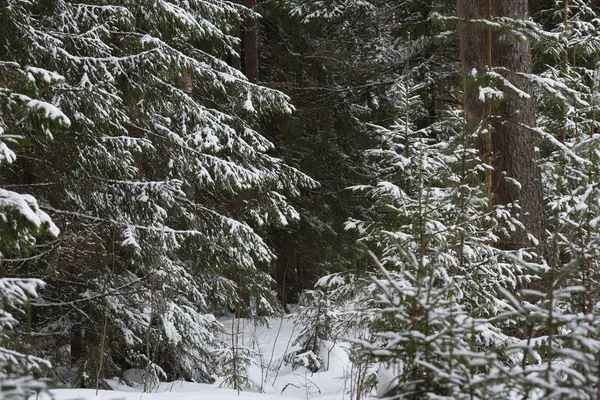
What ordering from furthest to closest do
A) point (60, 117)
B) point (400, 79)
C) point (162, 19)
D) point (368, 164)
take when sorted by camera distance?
point (368, 164) < point (400, 79) < point (162, 19) < point (60, 117)

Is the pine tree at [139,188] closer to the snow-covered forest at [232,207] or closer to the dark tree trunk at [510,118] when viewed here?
the snow-covered forest at [232,207]

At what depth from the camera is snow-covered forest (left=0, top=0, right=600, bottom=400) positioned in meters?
3.59

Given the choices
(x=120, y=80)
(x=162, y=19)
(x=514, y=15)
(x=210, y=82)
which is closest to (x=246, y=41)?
(x=210, y=82)

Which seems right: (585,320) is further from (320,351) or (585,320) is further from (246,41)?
(246,41)

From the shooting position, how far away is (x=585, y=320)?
1.83 m

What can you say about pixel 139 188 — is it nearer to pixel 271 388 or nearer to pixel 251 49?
pixel 271 388

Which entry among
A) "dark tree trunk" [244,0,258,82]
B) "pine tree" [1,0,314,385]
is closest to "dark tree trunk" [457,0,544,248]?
"pine tree" [1,0,314,385]

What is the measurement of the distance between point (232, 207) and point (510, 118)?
186 inches

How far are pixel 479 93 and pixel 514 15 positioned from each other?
0.96m

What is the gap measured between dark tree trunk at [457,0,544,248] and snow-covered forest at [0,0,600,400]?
2 cm

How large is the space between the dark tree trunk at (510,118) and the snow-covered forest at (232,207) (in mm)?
17

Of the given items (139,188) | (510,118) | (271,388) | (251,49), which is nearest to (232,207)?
(139,188)

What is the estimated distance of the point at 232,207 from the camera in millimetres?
8891

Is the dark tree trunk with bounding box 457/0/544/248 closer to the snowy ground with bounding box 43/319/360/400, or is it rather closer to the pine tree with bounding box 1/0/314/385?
the snowy ground with bounding box 43/319/360/400
